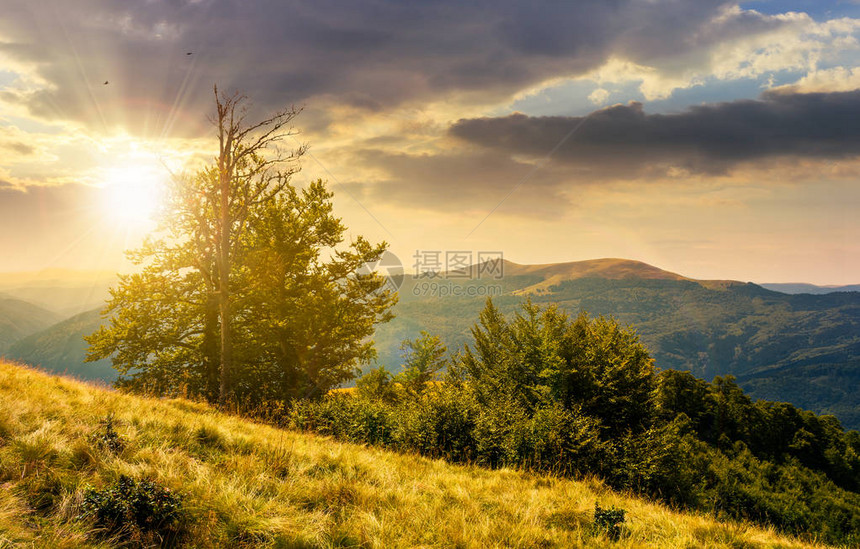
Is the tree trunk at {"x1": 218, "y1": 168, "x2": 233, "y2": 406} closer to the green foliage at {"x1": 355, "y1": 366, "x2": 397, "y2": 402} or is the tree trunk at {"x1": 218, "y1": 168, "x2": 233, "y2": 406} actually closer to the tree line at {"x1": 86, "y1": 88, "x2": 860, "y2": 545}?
the tree line at {"x1": 86, "y1": 88, "x2": 860, "y2": 545}

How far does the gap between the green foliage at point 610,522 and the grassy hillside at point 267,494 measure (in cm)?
16

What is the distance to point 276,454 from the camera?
7.98 m

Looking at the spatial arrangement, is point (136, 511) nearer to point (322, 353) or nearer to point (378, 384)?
point (322, 353)

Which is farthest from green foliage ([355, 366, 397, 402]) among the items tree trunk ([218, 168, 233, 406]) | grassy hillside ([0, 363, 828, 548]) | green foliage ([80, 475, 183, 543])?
green foliage ([80, 475, 183, 543])

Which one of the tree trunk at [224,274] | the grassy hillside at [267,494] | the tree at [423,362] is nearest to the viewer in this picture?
the grassy hillside at [267,494]

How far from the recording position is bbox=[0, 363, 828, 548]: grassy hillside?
5.06 metres

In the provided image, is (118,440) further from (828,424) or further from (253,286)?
(828,424)

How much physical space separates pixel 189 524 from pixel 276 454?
9.85 feet

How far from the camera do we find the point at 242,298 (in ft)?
76.4

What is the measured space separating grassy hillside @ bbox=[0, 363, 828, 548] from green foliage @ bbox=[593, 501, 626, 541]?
0.51 feet

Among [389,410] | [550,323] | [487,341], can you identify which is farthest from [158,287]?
[487,341]

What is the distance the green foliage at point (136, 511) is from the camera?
4.66 metres

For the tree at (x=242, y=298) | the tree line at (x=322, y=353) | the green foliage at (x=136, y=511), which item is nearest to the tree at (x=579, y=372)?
the tree line at (x=322, y=353)

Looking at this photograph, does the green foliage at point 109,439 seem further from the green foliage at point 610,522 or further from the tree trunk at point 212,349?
the tree trunk at point 212,349
